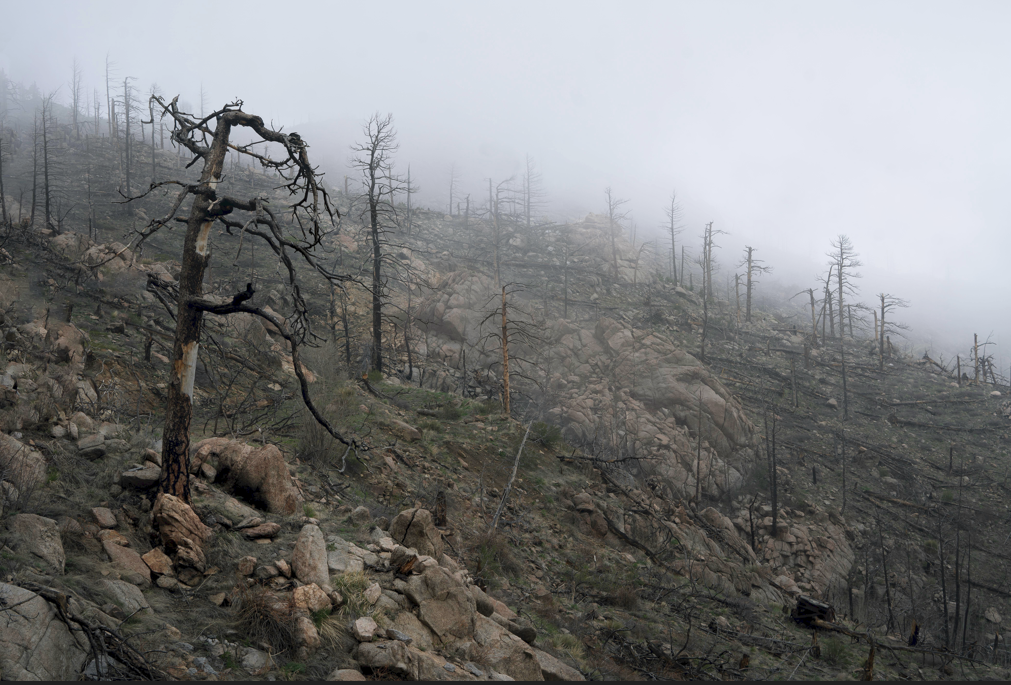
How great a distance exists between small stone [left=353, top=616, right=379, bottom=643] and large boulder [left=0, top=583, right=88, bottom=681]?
198cm

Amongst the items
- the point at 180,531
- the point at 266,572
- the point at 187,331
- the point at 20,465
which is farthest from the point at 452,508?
the point at 20,465

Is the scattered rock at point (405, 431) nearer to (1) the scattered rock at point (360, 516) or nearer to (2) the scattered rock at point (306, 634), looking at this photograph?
(1) the scattered rock at point (360, 516)

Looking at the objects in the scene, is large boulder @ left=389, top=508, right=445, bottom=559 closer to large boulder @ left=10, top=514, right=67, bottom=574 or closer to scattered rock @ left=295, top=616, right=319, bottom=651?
scattered rock @ left=295, top=616, right=319, bottom=651

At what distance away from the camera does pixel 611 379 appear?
27.0 meters

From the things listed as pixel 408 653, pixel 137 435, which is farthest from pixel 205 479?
pixel 408 653

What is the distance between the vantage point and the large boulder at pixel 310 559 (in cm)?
507

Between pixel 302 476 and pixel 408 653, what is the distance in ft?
17.5

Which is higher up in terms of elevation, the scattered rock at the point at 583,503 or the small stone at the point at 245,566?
the small stone at the point at 245,566

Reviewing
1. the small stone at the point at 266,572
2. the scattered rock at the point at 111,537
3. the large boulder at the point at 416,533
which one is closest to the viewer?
the scattered rock at the point at 111,537

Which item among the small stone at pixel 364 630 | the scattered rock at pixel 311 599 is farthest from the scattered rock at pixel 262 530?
the small stone at pixel 364 630

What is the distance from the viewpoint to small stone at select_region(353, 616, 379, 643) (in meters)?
4.52

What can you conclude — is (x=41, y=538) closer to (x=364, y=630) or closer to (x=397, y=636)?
(x=364, y=630)

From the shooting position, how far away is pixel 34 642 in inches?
126

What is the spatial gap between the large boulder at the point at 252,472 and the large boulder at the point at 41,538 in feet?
7.11
